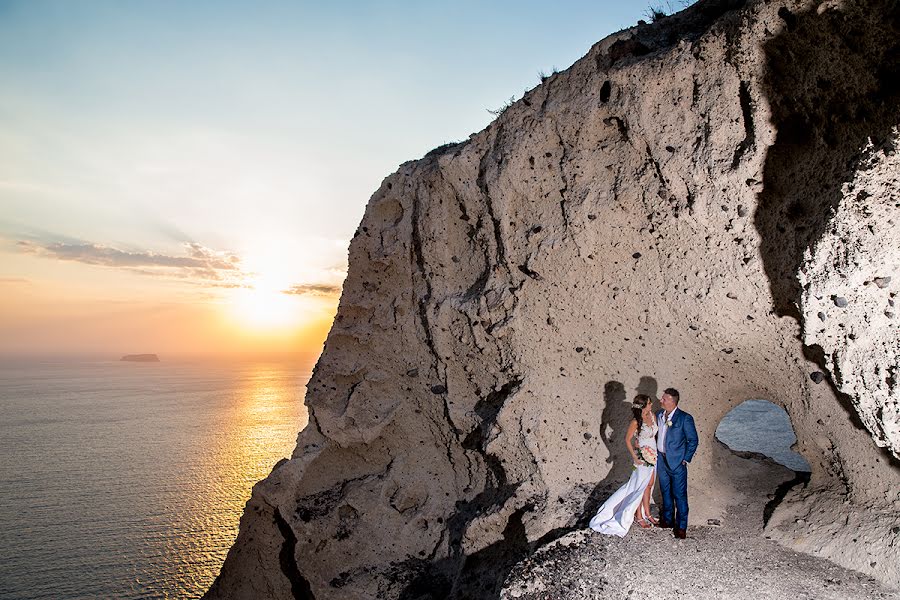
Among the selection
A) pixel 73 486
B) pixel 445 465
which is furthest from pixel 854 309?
pixel 73 486

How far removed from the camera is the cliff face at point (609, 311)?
4.69 metres

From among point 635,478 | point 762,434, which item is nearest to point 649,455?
point 635,478

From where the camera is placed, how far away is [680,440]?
4984 millimetres

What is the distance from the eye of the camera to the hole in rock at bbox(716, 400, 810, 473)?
36.0 feet

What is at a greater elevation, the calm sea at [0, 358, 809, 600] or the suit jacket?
the suit jacket

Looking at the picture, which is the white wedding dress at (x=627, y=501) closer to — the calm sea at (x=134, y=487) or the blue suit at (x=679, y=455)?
the blue suit at (x=679, y=455)

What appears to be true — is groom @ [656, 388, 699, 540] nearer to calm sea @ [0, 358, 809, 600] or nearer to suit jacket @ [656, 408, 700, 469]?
suit jacket @ [656, 408, 700, 469]

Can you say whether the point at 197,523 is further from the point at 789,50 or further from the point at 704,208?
the point at 789,50

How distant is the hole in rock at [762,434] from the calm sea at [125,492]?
46.5 ft

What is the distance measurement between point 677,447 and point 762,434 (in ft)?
34.9

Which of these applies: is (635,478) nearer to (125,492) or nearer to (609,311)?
(609,311)

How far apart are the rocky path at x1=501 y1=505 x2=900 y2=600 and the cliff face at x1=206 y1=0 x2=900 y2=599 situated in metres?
0.40

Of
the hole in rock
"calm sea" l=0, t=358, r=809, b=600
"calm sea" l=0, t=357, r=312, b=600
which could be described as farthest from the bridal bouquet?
"calm sea" l=0, t=357, r=312, b=600

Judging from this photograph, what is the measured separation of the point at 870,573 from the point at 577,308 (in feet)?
11.6
